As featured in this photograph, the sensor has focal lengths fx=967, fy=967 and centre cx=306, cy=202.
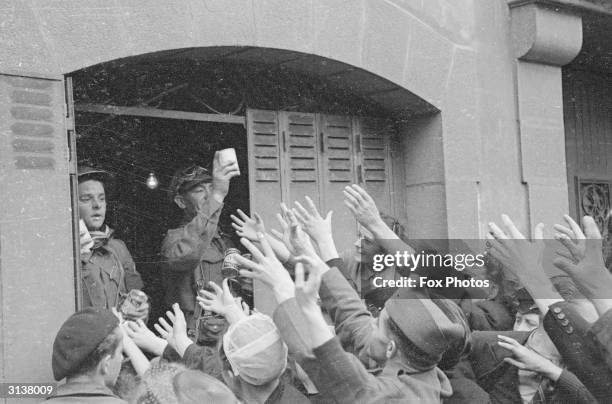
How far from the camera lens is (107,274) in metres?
5.05

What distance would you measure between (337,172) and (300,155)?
1.04 feet

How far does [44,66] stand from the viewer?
15.0ft

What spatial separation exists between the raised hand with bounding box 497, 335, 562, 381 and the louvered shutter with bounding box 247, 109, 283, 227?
2.29 m

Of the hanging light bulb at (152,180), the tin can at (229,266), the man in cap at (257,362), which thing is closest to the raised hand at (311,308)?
the man in cap at (257,362)

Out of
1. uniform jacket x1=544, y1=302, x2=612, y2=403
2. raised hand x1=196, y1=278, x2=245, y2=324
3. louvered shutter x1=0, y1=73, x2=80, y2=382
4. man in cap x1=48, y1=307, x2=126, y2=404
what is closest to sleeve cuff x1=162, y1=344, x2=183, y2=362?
raised hand x1=196, y1=278, x2=245, y2=324

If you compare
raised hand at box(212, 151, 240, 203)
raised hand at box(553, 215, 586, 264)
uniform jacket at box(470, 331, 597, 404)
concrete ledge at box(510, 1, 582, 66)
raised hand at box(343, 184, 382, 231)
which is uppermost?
concrete ledge at box(510, 1, 582, 66)

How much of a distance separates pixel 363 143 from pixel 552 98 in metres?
1.53

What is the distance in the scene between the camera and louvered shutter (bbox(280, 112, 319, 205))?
5945mm

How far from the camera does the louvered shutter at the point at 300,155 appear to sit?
5945mm

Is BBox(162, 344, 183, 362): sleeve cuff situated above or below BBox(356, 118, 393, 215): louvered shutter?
below

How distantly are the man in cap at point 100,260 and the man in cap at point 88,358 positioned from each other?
4.49ft

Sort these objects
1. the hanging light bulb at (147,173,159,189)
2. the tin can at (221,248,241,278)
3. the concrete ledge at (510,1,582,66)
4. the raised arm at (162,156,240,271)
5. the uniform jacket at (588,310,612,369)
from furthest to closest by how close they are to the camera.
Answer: the concrete ledge at (510,1,582,66)
the hanging light bulb at (147,173,159,189)
the tin can at (221,248,241,278)
the raised arm at (162,156,240,271)
the uniform jacket at (588,310,612,369)

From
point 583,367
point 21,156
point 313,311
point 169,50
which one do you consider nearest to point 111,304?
point 21,156

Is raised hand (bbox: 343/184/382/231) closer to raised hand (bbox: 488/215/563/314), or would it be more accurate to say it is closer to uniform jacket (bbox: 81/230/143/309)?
raised hand (bbox: 488/215/563/314)
